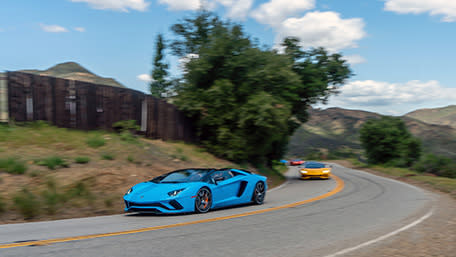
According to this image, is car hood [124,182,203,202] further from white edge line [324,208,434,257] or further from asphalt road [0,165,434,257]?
white edge line [324,208,434,257]

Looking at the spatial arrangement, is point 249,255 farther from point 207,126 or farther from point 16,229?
point 207,126

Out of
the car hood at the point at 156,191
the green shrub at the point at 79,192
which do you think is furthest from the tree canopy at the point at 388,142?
the green shrub at the point at 79,192

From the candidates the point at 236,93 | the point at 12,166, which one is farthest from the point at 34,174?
the point at 236,93

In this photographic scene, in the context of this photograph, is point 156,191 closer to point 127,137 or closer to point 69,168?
point 69,168

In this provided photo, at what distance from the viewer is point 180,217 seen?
9.23 meters

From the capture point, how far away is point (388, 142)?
55.8m

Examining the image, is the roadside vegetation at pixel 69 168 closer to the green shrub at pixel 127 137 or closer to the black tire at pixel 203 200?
the green shrub at pixel 127 137

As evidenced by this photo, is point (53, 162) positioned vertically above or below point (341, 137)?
above

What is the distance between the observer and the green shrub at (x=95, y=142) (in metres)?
15.7

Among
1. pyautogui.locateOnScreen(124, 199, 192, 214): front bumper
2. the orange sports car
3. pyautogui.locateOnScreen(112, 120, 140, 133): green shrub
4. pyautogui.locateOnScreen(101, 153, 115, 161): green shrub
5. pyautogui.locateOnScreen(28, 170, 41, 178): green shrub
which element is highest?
pyautogui.locateOnScreen(112, 120, 140, 133): green shrub

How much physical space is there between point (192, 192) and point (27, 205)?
3670 mm

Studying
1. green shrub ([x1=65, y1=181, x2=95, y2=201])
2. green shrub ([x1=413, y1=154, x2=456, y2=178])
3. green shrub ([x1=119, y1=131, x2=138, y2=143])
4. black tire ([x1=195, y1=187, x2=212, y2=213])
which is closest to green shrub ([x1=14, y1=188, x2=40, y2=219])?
green shrub ([x1=65, y1=181, x2=95, y2=201])

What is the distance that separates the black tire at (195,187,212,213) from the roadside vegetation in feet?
7.60

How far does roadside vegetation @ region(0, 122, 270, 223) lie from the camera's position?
980 centimetres
